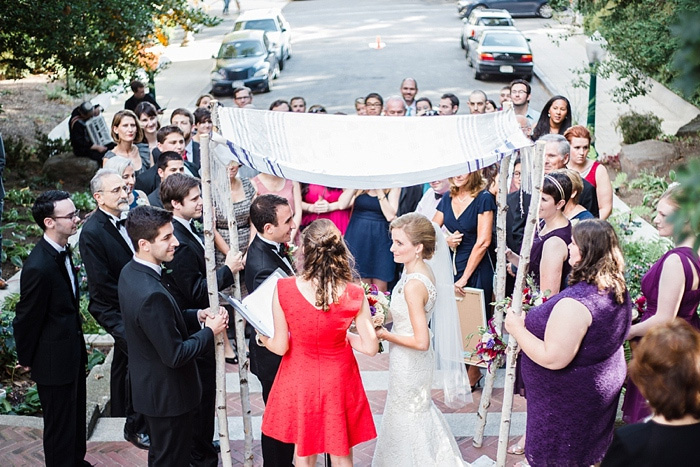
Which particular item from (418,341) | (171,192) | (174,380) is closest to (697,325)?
(418,341)

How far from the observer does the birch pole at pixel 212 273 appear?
4934mm

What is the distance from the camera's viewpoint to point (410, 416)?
17.3ft

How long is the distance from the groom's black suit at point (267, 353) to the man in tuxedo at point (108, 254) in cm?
102

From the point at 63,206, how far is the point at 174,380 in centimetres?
152

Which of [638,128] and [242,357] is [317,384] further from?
[638,128]

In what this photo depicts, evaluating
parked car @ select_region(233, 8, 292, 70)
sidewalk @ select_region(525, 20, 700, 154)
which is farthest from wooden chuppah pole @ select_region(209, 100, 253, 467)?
parked car @ select_region(233, 8, 292, 70)

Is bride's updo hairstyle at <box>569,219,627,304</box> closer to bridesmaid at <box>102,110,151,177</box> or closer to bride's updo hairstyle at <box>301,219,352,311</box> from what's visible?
bride's updo hairstyle at <box>301,219,352,311</box>

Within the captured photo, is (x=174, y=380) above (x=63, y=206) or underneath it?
underneath

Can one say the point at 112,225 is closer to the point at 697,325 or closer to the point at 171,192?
the point at 171,192

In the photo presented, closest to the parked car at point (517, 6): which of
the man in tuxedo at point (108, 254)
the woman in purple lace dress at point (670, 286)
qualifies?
the man in tuxedo at point (108, 254)

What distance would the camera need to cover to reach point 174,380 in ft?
15.7

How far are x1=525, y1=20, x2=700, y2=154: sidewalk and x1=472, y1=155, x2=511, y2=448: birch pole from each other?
835cm

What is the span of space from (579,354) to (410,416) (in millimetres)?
1312

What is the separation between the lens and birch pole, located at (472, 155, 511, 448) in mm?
5609
